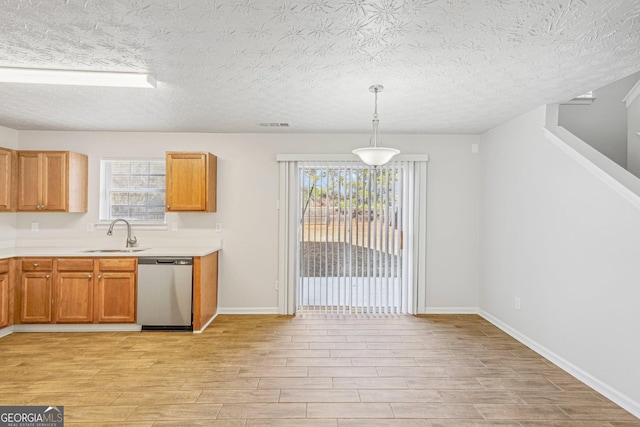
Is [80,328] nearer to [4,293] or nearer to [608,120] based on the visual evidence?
[4,293]

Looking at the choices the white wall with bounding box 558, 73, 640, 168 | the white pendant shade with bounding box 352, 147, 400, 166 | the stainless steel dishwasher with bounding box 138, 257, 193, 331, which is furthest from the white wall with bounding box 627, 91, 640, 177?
the stainless steel dishwasher with bounding box 138, 257, 193, 331

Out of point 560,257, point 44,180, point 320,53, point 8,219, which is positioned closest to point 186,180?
point 44,180

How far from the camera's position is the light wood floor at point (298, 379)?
2.52m

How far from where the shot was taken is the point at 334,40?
2.27m

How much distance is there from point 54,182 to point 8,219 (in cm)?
89

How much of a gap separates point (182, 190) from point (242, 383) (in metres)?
2.58

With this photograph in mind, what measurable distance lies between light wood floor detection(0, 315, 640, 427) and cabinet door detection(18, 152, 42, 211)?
5.25ft

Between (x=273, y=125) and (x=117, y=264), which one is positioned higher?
(x=273, y=125)

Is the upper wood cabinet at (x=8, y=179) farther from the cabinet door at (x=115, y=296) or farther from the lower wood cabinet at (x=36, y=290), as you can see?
the cabinet door at (x=115, y=296)

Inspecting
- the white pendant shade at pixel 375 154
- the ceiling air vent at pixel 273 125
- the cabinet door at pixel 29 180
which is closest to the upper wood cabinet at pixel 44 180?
the cabinet door at pixel 29 180

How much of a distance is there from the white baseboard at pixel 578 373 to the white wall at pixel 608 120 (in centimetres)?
238

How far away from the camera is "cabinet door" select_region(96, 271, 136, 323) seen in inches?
167

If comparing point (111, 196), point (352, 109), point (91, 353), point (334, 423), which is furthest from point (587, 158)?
point (111, 196)

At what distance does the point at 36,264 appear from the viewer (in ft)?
13.7
